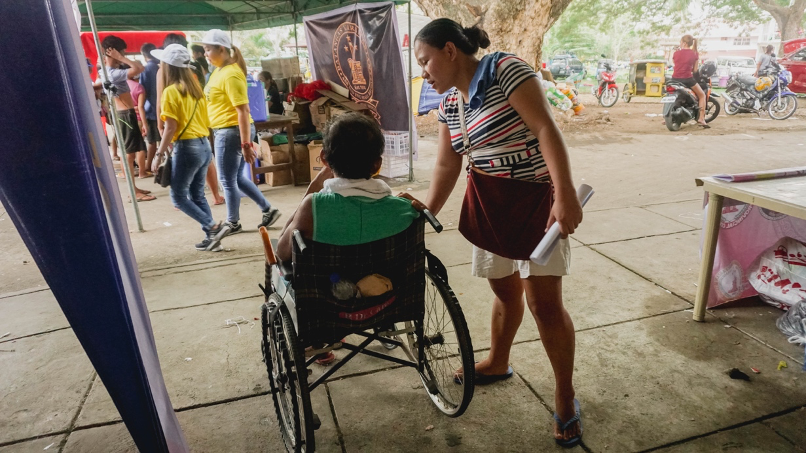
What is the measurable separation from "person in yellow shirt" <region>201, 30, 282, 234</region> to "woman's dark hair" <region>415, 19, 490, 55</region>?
9.12 ft

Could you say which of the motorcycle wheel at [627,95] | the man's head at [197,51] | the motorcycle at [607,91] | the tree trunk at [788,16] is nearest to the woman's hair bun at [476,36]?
the man's head at [197,51]

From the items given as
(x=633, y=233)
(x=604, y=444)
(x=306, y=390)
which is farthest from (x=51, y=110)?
(x=633, y=233)

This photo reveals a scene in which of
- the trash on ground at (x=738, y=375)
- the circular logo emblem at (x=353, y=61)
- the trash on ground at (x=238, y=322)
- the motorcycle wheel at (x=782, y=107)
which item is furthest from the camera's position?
the motorcycle wheel at (x=782, y=107)

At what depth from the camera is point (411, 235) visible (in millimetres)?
1771

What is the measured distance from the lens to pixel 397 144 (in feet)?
21.3

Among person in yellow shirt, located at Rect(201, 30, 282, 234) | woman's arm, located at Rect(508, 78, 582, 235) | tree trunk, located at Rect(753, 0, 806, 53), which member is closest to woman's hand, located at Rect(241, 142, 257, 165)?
person in yellow shirt, located at Rect(201, 30, 282, 234)

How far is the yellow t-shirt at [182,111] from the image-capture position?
13.0 feet

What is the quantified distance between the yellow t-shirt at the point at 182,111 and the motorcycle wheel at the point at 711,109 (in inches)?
402

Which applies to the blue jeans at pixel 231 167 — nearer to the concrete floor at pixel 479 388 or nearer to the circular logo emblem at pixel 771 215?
the concrete floor at pixel 479 388

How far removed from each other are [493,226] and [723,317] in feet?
6.15

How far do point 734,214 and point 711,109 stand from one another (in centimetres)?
938

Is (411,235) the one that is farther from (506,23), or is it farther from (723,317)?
(506,23)

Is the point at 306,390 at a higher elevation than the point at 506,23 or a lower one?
lower

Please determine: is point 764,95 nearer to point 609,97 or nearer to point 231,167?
point 609,97
